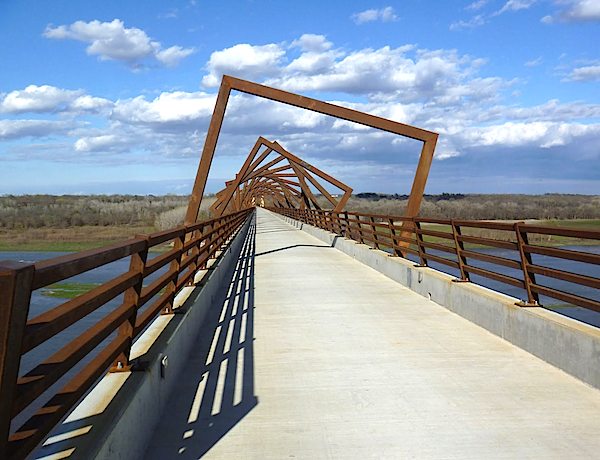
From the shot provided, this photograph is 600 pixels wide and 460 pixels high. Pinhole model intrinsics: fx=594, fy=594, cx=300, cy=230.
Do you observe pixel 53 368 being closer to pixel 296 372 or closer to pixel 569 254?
pixel 296 372

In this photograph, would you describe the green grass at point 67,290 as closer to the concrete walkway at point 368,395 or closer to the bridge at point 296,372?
the bridge at point 296,372

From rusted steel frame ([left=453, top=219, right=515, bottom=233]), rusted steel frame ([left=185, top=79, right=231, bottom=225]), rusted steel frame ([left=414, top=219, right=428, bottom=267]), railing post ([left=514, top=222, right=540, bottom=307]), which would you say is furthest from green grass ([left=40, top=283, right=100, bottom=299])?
railing post ([left=514, top=222, right=540, bottom=307])

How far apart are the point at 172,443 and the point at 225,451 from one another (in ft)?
1.42

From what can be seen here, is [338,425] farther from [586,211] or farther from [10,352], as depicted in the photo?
[586,211]

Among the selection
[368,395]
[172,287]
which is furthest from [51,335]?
[172,287]

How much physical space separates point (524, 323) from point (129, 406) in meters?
4.83

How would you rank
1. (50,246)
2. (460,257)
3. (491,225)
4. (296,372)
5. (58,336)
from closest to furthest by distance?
1. (296,372)
2. (491,225)
3. (460,257)
4. (58,336)
5. (50,246)

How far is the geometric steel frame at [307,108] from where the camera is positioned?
1614cm

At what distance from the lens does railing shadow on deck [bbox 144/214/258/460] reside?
4.41 meters

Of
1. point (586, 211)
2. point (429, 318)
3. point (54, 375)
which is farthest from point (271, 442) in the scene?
point (586, 211)

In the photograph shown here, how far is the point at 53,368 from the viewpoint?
292 cm

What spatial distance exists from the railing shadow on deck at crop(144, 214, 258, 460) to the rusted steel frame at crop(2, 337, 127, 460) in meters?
0.88

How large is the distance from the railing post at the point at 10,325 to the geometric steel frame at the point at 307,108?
1331 cm

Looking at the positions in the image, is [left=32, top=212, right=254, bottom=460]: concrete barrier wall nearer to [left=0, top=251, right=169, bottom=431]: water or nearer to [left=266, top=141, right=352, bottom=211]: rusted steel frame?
[left=0, top=251, right=169, bottom=431]: water
